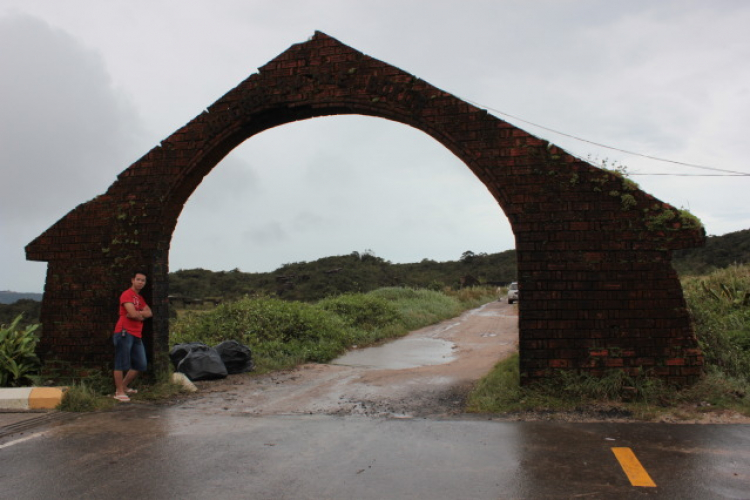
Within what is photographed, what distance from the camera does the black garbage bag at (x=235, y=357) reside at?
385 inches

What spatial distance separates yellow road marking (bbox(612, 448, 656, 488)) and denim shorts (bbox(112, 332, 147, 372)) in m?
5.70

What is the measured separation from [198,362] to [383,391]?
307 cm

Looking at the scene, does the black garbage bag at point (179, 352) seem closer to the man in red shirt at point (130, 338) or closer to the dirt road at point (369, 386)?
the dirt road at point (369, 386)

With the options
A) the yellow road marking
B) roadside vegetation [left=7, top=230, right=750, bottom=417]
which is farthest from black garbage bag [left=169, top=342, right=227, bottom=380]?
the yellow road marking

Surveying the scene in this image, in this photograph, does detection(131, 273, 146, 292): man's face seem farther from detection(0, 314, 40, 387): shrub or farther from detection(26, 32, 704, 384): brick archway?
detection(0, 314, 40, 387): shrub

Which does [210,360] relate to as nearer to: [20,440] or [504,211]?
[20,440]

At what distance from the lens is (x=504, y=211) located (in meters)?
6.82

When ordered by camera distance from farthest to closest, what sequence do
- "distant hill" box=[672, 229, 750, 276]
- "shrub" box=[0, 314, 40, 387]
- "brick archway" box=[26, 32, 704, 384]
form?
"distant hill" box=[672, 229, 750, 276], "shrub" box=[0, 314, 40, 387], "brick archway" box=[26, 32, 704, 384]

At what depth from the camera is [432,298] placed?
91.6ft

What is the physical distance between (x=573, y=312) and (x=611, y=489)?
2881 millimetres

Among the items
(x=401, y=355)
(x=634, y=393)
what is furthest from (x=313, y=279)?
(x=634, y=393)

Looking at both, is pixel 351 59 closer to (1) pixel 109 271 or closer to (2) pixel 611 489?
(1) pixel 109 271

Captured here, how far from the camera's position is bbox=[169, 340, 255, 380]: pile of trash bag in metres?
8.94

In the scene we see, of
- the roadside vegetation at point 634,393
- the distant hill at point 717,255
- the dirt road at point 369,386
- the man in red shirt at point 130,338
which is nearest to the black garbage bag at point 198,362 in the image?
the dirt road at point 369,386
